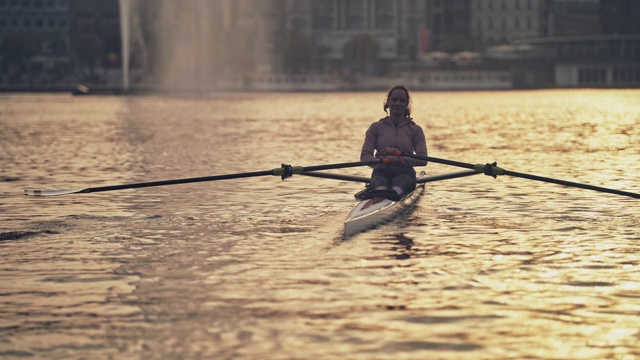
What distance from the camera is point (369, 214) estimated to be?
1895 cm

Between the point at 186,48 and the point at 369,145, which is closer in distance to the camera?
the point at 369,145

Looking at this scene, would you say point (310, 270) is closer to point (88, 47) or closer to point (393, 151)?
point (393, 151)

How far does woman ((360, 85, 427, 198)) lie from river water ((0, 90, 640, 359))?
959mm

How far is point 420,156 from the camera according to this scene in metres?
20.8

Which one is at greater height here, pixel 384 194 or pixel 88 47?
pixel 88 47

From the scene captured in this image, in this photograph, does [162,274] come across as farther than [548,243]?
No

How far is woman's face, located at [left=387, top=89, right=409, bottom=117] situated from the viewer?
21.1 metres

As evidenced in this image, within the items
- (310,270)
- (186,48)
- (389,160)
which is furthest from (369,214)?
(186,48)

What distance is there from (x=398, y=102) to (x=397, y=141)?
0.71 m

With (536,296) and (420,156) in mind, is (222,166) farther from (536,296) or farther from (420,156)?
(536,296)

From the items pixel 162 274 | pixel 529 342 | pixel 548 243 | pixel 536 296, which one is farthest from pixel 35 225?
pixel 529 342

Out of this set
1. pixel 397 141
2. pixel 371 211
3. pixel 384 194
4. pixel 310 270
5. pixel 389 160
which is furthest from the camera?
pixel 397 141

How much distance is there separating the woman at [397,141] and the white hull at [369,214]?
56 cm

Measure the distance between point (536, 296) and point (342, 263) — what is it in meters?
3.14
